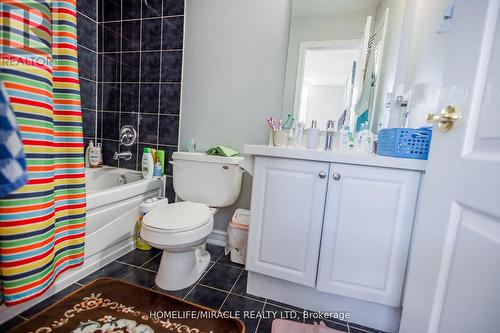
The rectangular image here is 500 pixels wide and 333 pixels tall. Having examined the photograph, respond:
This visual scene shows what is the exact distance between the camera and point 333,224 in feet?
3.51

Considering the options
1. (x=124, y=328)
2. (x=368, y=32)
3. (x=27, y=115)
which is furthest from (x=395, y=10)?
(x=124, y=328)

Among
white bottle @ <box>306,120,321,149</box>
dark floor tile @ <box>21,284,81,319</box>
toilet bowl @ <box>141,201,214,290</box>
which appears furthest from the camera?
white bottle @ <box>306,120,321,149</box>

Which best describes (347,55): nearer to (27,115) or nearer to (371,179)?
(371,179)

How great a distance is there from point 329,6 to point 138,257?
2.16 m

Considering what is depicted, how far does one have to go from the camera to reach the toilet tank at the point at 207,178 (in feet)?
5.19

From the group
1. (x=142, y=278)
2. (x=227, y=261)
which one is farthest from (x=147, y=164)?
(x=227, y=261)

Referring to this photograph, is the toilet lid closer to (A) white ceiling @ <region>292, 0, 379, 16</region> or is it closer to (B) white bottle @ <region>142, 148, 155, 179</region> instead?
(B) white bottle @ <region>142, 148, 155, 179</region>

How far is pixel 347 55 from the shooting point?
146 cm

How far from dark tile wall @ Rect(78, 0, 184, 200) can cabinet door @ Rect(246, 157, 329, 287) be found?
1051mm

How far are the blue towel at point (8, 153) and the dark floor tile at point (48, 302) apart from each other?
1028 mm

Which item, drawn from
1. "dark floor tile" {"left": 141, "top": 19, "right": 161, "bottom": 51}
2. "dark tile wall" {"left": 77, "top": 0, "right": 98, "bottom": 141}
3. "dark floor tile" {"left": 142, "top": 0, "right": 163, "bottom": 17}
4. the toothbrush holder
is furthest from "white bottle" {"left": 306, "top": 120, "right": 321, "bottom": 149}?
"dark tile wall" {"left": 77, "top": 0, "right": 98, "bottom": 141}

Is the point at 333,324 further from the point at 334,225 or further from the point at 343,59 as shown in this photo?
the point at 343,59

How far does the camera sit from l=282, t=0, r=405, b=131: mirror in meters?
1.38

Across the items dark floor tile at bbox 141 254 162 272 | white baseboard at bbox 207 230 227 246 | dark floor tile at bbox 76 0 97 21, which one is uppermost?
Answer: dark floor tile at bbox 76 0 97 21
